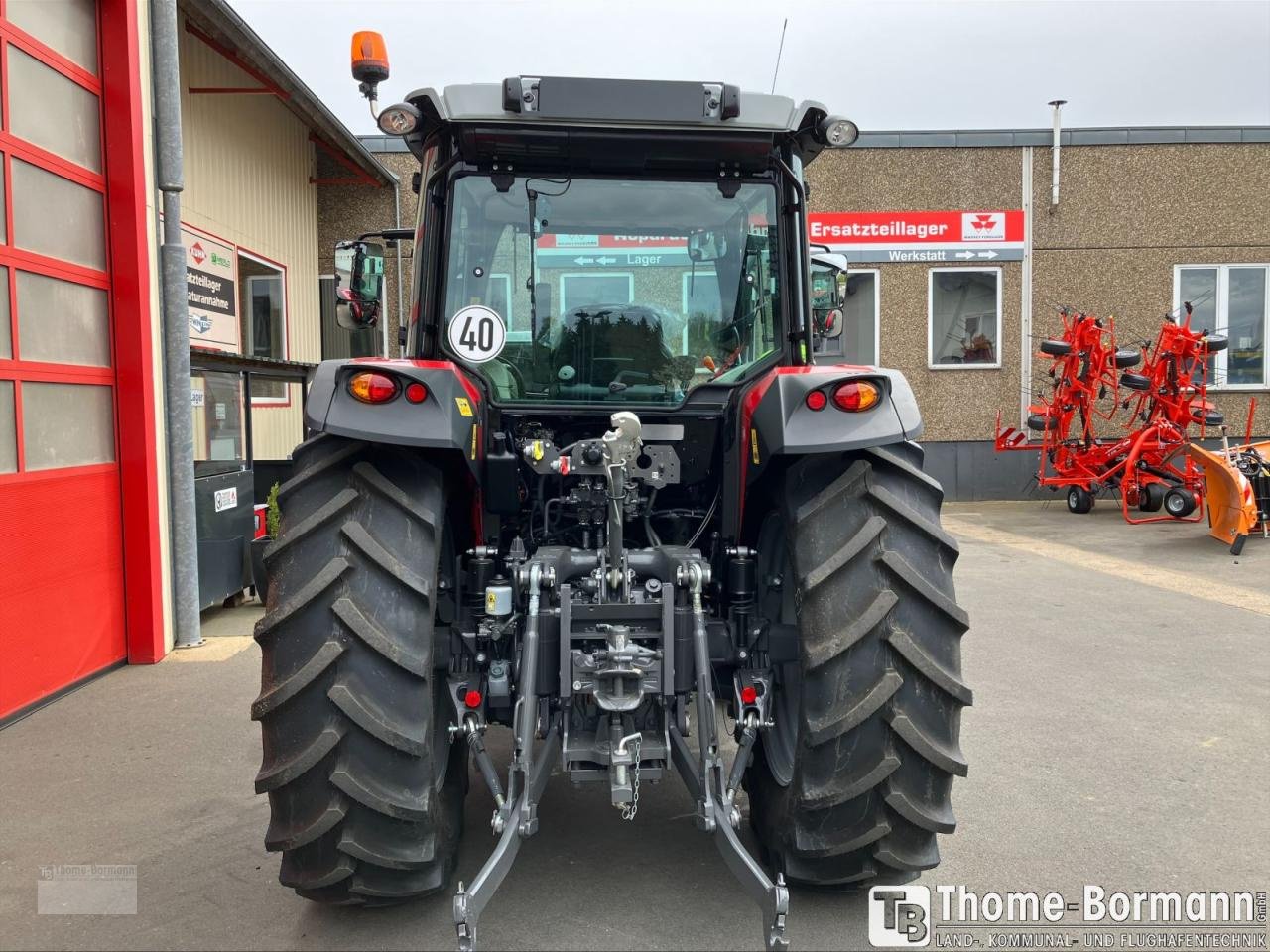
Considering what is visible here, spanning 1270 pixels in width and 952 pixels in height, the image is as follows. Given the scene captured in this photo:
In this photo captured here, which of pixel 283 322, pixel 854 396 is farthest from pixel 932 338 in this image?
pixel 854 396

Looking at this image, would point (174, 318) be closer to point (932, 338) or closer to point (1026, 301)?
point (932, 338)

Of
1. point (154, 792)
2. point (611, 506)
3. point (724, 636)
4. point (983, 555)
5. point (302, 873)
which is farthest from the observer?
point (983, 555)

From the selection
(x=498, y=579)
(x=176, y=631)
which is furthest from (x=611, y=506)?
(x=176, y=631)

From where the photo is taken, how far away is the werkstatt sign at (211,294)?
28.5 ft

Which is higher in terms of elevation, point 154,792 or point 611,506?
point 611,506

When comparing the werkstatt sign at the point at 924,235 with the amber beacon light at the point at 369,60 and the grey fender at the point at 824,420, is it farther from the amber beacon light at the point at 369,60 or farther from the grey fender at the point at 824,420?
the grey fender at the point at 824,420

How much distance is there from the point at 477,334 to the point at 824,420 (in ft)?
3.94

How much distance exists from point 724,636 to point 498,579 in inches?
27.4

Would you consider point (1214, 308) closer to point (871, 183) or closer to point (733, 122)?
point (871, 183)

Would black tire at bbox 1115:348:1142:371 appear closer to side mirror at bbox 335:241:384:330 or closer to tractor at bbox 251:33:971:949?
tractor at bbox 251:33:971:949

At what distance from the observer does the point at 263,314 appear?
34.9 feet

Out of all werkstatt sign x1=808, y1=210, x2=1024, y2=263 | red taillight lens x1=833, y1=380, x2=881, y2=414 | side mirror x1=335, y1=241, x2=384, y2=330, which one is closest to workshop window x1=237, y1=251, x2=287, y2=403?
side mirror x1=335, y1=241, x2=384, y2=330

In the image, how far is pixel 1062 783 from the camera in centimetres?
382

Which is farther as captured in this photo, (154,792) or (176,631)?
(176,631)
